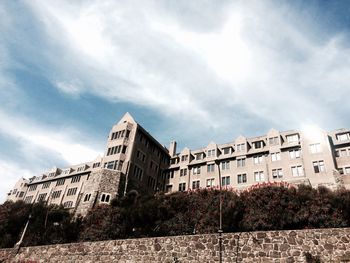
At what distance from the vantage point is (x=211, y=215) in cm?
2423

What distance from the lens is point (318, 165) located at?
42.7 metres

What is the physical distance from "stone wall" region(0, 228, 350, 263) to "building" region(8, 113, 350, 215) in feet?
72.7

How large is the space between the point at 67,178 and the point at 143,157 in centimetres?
2858

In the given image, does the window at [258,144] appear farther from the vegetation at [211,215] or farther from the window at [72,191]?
the window at [72,191]

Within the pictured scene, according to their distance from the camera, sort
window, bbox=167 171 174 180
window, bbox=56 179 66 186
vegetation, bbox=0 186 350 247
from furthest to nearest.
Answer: window, bbox=56 179 66 186 → window, bbox=167 171 174 180 → vegetation, bbox=0 186 350 247

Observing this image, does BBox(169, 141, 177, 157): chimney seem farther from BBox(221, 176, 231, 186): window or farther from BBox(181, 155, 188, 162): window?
BBox(221, 176, 231, 186): window

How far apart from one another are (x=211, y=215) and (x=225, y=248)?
24.8ft

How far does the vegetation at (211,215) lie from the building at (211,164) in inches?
475

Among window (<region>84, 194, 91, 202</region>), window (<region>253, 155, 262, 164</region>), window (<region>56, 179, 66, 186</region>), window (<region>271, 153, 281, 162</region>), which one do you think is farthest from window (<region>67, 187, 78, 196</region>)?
window (<region>271, 153, 281, 162</region>)

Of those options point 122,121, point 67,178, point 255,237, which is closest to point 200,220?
point 255,237

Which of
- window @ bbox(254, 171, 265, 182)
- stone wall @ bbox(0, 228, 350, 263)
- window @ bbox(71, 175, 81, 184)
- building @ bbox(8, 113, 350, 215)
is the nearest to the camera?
stone wall @ bbox(0, 228, 350, 263)

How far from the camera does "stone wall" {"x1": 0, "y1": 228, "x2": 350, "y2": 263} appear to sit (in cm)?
1416

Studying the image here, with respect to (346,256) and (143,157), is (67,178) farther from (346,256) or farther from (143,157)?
(346,256)

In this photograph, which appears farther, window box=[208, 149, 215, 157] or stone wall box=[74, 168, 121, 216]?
window box=[208, 149, 215, 157]
